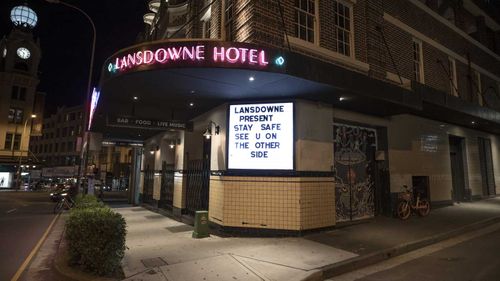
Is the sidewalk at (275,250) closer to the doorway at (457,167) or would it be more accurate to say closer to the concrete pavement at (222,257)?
the concrete pavement at (222,257)

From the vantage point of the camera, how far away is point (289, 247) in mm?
8031

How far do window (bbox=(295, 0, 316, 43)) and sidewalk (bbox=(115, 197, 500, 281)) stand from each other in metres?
6.31

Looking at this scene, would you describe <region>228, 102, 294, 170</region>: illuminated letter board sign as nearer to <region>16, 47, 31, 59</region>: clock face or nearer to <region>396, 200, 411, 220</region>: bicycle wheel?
<region>396, 200, 411, 220</region>: bicycle wheel

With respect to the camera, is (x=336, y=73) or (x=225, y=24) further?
(x=225, y=24)

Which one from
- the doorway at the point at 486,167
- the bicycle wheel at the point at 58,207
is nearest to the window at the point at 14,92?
the bicycle wheel at the point at 58,207

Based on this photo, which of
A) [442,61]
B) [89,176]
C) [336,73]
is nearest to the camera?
[336,73]

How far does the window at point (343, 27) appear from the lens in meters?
11.6

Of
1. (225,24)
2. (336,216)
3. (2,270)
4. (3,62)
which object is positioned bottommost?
(2,270)

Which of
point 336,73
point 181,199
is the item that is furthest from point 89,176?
point 336,73

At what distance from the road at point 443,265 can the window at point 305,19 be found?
7.07 m

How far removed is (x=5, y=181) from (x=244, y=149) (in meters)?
52.3

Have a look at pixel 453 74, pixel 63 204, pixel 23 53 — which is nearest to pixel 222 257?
pixel 63 204

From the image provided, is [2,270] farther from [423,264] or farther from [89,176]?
[89,176]

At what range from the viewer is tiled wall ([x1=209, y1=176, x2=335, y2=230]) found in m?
9.32
